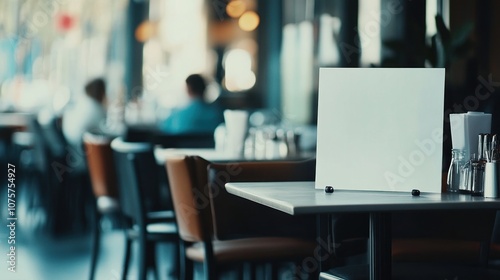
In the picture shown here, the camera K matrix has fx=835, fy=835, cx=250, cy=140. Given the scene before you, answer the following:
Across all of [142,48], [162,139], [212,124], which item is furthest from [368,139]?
[142,48]

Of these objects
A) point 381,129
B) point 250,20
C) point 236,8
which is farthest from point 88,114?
point 381,129

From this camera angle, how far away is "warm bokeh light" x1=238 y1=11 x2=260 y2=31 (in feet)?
35.4

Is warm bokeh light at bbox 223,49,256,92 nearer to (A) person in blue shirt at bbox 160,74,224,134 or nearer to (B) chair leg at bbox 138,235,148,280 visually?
(A) person in blue shirt at bbox 160,74,224,134

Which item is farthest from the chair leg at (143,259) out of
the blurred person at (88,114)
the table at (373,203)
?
the blurred person at (88,114)

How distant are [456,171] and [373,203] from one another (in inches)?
18.6

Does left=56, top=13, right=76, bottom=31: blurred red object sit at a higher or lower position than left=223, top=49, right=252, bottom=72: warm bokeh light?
higher

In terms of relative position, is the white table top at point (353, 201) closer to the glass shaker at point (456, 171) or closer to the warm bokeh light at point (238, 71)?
the glass shaker at point (456, 171)

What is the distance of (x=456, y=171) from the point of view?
2506 mm

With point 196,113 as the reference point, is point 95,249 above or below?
below

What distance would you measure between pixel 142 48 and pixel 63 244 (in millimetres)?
6185

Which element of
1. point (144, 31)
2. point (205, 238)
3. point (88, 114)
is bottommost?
point (205, 238)

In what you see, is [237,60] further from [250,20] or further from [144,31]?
[144,31]

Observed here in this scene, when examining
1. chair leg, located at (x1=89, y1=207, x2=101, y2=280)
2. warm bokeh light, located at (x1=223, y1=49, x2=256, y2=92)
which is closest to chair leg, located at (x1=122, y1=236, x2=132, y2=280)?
chair leg, located at (x1=89, y1=207, x2=101, y2=280)

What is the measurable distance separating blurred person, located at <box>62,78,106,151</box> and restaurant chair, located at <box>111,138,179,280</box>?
10.6 feet
